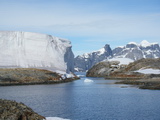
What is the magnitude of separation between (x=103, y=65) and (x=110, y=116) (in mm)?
89266

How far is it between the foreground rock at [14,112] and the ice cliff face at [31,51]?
1603 inches

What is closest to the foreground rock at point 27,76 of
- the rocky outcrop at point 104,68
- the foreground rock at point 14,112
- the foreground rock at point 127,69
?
Answer: the foreground rock at point 127,69

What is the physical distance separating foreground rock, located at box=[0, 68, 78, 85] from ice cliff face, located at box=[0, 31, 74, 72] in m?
3.02

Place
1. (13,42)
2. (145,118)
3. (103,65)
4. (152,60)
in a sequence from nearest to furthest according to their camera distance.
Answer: (145,118)
(13,42)
(152,60)
(103,65)

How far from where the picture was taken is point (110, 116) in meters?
22.3

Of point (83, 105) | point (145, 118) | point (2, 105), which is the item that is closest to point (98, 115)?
point (145, 118)

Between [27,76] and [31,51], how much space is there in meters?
8.59

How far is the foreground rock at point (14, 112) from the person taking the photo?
16188mm

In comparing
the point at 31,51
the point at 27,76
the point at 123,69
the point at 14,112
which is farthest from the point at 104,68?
the point at 14,112

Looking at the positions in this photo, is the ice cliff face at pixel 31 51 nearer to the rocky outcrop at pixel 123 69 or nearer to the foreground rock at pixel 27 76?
the foreground rock at pixel 27 76

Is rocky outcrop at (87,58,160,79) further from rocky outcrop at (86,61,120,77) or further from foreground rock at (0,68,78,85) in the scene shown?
foreground rock at (0,68,78,85)

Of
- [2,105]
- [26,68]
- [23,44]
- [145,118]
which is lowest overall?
[145,118]

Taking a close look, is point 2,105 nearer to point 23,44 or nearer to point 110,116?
point 110,116

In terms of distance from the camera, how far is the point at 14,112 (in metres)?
16.5
